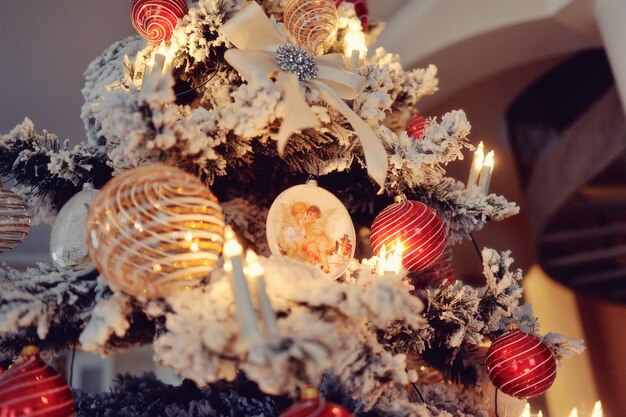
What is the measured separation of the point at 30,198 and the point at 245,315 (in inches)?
20.3

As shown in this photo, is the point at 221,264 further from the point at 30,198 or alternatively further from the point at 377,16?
the point at 377,16

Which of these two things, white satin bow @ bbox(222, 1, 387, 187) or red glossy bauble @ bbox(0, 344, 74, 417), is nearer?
red glossy bauble @ bbox(0, 344, 74, 417)

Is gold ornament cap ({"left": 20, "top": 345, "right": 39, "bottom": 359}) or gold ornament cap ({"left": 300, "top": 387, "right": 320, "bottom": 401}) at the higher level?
gold ornament cap ({"left": 20, "top": 345, "right": 39, "bottom": 359})

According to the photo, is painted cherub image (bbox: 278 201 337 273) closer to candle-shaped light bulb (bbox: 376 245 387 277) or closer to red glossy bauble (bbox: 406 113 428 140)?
candle-shaped light bulb (bbox: 376 245 387 277)

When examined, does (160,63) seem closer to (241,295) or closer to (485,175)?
(241,295)

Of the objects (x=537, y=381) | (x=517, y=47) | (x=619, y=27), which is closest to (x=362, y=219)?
(x=537, y=381)

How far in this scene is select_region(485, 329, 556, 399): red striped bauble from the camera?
2.36 feet

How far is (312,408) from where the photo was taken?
0.52m

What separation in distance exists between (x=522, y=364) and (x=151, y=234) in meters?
0.51

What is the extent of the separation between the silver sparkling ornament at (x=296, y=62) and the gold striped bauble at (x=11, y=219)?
41cm

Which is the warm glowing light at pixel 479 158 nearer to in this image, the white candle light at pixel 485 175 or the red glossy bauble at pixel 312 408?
the white candle light at pixel 485 175

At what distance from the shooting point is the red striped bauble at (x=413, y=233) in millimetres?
716

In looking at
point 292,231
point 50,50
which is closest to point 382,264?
point 292,231

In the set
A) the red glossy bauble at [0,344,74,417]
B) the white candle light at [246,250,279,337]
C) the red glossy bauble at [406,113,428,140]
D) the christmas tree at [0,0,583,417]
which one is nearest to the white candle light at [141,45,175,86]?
the christmas tree at [0,0,583,417]
